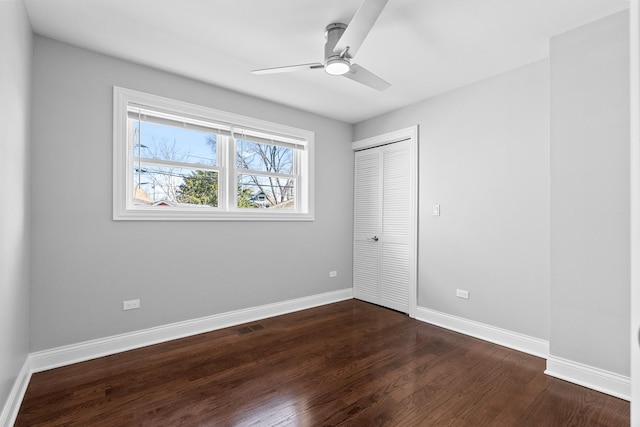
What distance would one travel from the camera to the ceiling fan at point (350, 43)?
5.91 ft

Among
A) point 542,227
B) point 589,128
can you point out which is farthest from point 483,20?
point 542,227

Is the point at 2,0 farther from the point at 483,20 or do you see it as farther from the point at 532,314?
the point at 532,314

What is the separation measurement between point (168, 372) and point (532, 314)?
3115mm

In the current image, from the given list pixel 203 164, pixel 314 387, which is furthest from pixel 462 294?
pixel 203 164

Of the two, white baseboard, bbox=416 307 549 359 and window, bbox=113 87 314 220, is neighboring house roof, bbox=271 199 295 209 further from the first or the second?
white baseboard, bbox=416 307 549 359

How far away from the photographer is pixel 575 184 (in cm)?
235

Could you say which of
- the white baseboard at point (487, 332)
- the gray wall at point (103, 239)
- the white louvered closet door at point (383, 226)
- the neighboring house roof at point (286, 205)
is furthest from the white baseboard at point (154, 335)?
the white baseboard at point (487, 332)

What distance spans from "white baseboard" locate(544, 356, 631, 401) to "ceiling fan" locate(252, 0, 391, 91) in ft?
8.56

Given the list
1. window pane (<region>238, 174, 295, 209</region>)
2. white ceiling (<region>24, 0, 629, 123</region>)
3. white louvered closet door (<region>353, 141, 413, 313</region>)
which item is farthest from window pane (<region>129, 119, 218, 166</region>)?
white louvered closet door (<region>353, 141, 413, 313</region>)

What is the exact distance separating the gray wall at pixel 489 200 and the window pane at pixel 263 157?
5.49 ft

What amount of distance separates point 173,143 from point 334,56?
1939 mm

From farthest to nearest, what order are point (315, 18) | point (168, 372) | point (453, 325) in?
point (453, 325) < point (168, 372) < point (315, 18)

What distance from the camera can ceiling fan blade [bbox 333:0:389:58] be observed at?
1760 mm

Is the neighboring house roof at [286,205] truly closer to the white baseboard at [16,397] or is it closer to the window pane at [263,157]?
the window pane at [263,157]
